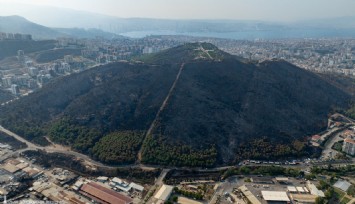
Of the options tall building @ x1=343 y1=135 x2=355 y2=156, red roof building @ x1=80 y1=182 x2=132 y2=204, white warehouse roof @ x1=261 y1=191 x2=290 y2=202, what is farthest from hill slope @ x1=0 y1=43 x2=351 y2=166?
white warehouse roof @ x1=261 y1=191 x2=290 y2=202

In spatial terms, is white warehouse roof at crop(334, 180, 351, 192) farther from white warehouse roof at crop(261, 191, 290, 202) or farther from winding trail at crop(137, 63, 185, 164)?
winding trail at crop(137, 63, 185, 164)

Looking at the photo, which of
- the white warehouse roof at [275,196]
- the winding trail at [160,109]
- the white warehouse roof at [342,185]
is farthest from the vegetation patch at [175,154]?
the white warehouse roof at [342,185]

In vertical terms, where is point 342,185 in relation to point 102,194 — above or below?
above

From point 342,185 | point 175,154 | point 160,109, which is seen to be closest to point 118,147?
point 175,154

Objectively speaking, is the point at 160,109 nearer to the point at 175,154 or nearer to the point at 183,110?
the point at 183,110

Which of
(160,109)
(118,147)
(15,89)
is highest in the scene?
(160,109)

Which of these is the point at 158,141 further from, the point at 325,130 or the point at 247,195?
the point at 325,130

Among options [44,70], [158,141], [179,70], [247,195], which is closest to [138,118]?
[158,141]
